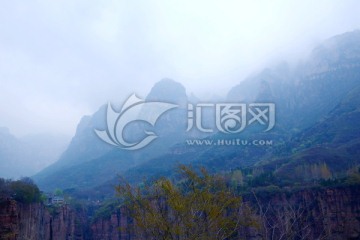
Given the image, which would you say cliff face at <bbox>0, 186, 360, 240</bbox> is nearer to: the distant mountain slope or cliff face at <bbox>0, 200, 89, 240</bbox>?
cliff face at <bbox>0, 200, 89, 240</bbox>

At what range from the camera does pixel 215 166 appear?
50969mm

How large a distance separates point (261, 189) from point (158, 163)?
28.5 m

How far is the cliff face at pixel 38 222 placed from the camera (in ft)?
66.9

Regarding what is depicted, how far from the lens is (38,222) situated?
3161cm

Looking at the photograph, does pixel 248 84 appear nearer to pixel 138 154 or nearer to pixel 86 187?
pixel 138 154

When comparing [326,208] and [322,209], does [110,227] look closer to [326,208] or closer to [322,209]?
[322,209]

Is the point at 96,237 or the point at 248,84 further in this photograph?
the point at 248,84

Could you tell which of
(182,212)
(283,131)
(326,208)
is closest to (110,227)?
(326,208)

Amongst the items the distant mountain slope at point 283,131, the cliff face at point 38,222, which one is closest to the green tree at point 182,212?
the cliff face at point 38,222

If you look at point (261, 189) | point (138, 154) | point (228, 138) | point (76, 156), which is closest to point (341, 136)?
point (228, 138)

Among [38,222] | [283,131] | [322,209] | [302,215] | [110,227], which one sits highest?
[283,131]

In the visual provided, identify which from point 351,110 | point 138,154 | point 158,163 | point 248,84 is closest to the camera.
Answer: point 351,110

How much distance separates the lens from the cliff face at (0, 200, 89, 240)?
66.9 feet

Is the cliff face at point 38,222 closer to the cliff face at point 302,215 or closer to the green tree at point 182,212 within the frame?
the cliff face at point 302,215
